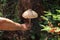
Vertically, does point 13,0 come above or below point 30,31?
above

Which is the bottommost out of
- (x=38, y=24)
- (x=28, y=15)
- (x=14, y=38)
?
(x=14, y=38)

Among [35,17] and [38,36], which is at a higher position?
[35,17]

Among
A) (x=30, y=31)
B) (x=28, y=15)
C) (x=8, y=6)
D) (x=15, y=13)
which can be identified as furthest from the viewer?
(x=8, y=6)

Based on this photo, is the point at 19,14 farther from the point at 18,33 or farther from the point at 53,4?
the point at 53,4

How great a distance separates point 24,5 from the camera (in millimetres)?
2525

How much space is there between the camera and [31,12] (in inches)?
96.3

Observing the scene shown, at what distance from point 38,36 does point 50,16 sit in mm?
377

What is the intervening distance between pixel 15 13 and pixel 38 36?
1.83 ft

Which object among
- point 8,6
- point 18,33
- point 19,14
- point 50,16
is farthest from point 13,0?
point 50,16

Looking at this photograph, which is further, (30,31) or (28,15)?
(30,31)

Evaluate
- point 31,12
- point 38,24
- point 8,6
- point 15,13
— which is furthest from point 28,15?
point 8,6

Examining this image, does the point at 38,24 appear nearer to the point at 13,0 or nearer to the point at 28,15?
the point at 28,15

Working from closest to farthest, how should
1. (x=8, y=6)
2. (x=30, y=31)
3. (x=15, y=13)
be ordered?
(x=30, y=31), (x=15, y=13), (x=8, y=6)

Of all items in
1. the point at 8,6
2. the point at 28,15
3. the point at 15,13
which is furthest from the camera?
the point at 8,6
